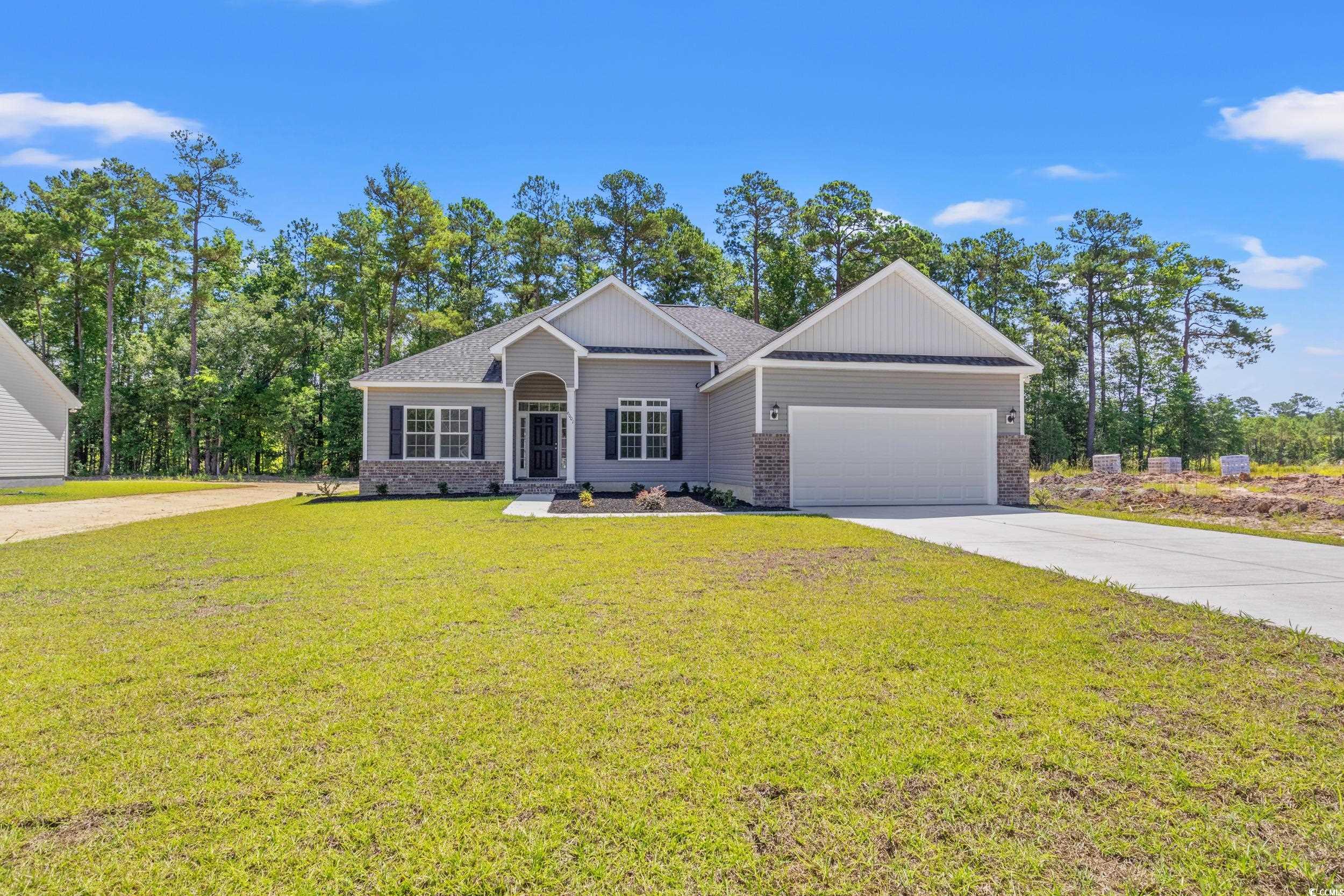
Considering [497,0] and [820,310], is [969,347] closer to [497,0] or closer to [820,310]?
[820,310]

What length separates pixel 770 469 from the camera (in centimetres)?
1370

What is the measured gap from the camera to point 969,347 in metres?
14.8

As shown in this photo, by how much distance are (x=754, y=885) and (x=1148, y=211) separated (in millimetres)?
43780

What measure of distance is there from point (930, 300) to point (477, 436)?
38.4 ft

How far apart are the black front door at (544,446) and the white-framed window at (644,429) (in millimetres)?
2653

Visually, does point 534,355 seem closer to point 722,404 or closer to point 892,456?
point 722,404

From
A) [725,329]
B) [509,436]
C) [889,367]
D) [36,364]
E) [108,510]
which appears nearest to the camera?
[889,367]

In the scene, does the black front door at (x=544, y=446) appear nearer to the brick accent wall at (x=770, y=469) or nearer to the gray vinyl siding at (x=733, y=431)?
the gray vinyl siding at (x=733, y=431)

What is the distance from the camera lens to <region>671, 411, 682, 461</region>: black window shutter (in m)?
17.7

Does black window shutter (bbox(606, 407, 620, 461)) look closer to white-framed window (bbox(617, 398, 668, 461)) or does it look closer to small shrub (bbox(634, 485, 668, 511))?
white-framed window (bbox(617, 398, 668, 461))

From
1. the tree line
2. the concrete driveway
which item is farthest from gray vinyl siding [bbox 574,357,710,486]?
the tree line

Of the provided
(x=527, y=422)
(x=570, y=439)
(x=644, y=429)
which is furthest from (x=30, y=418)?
(x=644, y=429)

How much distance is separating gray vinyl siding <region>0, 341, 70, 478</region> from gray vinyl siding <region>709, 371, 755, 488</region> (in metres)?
21.6

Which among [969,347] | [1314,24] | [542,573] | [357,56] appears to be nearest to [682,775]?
[542,573]
